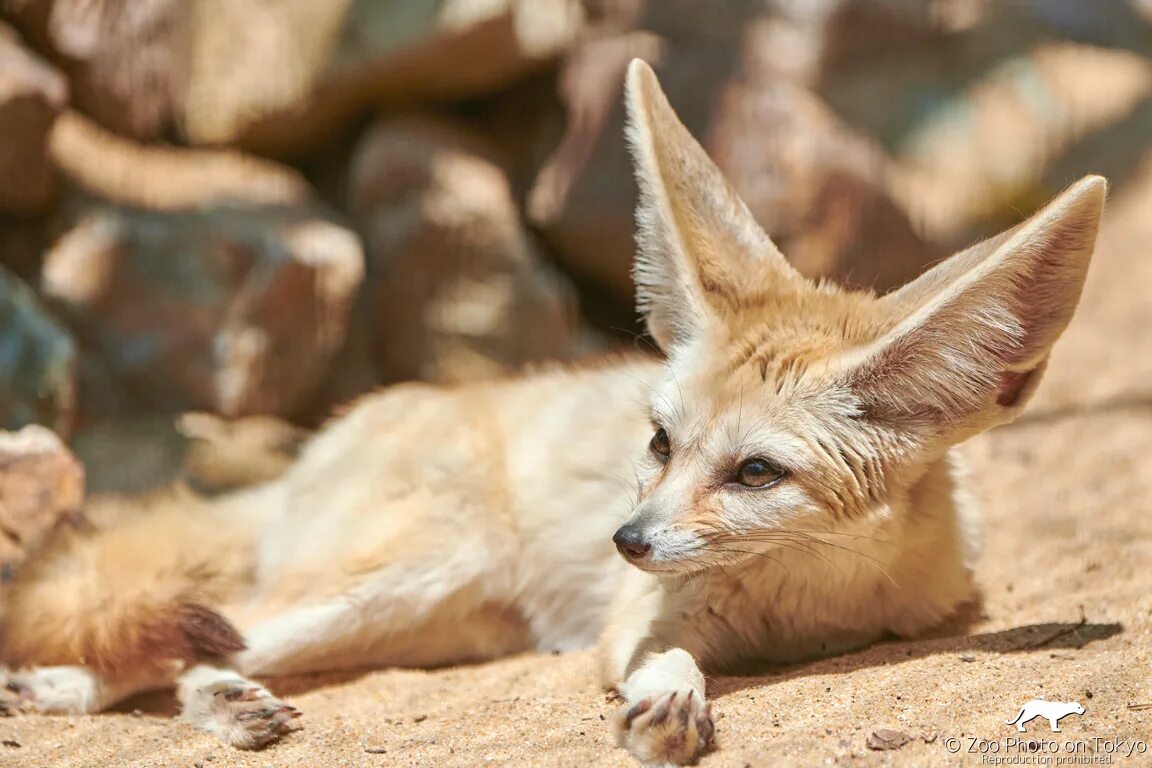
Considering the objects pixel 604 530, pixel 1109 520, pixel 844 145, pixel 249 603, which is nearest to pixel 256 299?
pixel 249 603

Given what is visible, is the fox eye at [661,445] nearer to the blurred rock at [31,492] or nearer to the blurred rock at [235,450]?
the blurred rock at [31,492]

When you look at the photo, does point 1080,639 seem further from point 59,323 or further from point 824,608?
point 59,323

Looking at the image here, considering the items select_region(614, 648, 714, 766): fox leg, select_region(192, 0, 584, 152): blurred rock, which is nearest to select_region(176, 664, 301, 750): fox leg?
select_region(614, 648, 714, 766): fox leg

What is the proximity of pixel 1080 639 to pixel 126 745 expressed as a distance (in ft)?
8.34

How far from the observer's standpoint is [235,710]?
300 centimetres

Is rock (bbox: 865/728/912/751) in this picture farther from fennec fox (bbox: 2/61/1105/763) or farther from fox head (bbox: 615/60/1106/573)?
fox head (bbox: 615/60/1106/573)

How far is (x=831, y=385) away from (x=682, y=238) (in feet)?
2.02

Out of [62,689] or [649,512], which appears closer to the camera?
[649,512]

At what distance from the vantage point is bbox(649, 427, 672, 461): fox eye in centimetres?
297

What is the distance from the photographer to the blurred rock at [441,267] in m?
5.95

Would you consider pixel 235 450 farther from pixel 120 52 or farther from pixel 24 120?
pixel 120 52

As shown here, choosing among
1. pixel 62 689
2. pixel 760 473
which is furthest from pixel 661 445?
pixel 62 689

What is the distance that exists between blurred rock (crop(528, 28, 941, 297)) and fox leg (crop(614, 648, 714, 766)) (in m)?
3.51

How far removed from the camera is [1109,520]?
415cm
